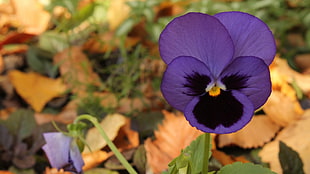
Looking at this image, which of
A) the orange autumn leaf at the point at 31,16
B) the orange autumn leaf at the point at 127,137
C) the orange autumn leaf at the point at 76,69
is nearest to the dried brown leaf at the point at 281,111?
the orange autumn leaf at the point at 127,137

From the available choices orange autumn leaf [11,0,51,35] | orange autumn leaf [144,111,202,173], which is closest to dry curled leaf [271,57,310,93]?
orange autumn leaf [144,111,202,173]

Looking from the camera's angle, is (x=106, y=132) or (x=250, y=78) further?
(x=106, y=132)

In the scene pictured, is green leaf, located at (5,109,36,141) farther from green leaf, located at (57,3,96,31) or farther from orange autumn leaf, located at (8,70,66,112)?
green leaf, located at (57,3,96,31)

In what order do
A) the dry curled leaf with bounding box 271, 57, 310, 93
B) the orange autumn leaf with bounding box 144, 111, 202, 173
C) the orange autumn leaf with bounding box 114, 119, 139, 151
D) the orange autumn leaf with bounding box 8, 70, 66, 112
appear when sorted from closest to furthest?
1. the orange autumn leaf with bounding box 144, 111, 202, 173
2. the orange autumn leaf with bounding box 114, 119, 139, 151
3. the dry curled leaf with bounding box 271, 57, 310, 93
4. the orange autumn leaf with bounding box 8, 70, 66, 112

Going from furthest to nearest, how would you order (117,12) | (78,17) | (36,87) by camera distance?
(117,12)
(78,17)
(36,87)

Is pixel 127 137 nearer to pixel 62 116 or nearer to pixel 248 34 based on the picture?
pixel 62 116

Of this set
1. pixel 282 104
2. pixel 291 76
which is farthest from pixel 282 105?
pixel 291 76
